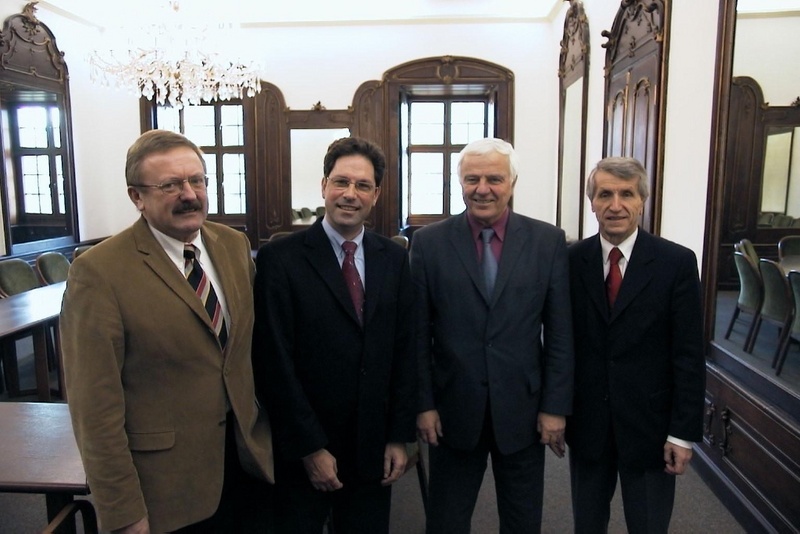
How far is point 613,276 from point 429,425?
0.78 meters

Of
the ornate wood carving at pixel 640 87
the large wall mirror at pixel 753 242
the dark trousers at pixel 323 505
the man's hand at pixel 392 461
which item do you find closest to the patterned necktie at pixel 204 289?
the dark trousers at pixel 323 505

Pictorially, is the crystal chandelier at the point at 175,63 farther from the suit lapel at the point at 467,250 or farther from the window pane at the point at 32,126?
the suit lapel at the point at 467,250

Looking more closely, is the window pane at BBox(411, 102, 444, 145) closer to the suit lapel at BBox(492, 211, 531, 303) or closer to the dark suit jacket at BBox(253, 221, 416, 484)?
the suit lapel at BBox(492, 211, 531, 303)

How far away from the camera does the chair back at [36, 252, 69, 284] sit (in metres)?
4.95

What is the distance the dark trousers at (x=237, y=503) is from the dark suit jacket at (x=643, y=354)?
108cm

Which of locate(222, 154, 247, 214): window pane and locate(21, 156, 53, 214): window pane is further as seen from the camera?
locate(222, 154, 247, 214): window pane

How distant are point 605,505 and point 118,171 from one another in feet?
24.0

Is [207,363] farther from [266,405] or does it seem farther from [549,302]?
[549,302]

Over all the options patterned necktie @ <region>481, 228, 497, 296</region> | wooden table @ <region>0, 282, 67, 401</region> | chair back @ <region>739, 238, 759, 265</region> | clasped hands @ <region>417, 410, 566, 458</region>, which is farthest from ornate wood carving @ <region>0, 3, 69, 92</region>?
chair back @ <region>739, 238, 759, 265</region>

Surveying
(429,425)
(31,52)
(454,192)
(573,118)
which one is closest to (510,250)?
(429,425)

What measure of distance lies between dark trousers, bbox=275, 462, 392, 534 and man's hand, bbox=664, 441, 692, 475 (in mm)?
901

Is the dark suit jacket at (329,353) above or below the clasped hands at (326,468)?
above

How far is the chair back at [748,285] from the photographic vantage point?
2.84m

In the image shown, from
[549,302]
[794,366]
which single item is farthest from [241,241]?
[794,366]
